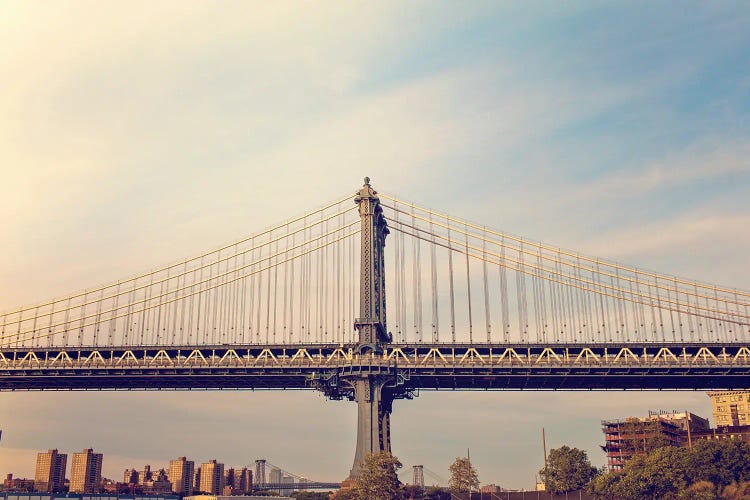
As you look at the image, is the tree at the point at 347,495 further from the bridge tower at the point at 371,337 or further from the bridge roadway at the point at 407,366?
the bridge roadway at the point at 407,366

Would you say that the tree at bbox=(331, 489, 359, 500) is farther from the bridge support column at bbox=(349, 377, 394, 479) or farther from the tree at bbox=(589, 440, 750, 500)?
the tree at bbox=(589, 440, 750, 500)

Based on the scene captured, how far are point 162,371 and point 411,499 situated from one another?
41.2 meters

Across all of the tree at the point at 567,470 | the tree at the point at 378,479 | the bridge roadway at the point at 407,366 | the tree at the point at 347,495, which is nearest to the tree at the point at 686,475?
the bridge roadway at the point at 407,366

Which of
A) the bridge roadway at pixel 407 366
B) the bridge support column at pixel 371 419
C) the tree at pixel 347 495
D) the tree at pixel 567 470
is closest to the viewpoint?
the tree at pixel 347 495

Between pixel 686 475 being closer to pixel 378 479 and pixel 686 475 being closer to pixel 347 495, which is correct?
pixel 378 479

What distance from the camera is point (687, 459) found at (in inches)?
4176

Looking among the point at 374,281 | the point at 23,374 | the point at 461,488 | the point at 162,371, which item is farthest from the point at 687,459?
the point at 23,374

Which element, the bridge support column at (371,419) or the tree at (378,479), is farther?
the bridge support column at (371,419)

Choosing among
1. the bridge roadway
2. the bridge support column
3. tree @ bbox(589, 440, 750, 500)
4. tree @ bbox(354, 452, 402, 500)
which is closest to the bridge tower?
the bridge support column

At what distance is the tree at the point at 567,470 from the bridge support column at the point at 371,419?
31.2 metres

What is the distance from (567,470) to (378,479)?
43.9 metres

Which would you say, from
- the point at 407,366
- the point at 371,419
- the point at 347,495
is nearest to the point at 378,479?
the point at 347,495

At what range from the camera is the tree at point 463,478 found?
128 metres

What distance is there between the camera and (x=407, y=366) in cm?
11331
